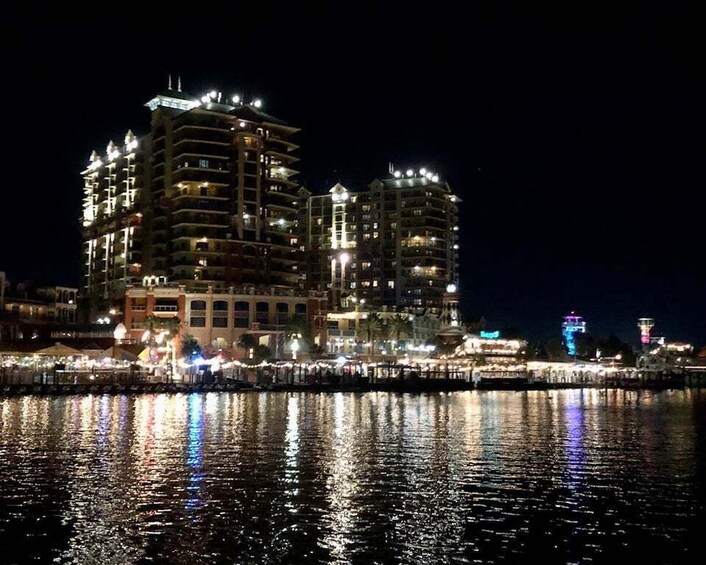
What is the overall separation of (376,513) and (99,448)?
2055 cm

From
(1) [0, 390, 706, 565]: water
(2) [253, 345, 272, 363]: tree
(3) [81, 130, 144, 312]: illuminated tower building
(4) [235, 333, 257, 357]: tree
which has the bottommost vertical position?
(1) [0, 390, 706, 565]: water

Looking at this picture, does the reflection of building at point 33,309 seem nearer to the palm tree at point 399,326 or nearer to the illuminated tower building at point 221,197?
the illuminated tower building at point 221,197

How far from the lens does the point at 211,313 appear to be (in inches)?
5172

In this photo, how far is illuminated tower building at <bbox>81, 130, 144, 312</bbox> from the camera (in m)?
151

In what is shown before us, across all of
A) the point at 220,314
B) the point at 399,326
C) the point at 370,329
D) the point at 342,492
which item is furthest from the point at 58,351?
the point at 399,326

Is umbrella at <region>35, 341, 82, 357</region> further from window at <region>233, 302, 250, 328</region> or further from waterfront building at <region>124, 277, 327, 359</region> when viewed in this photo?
window at <region>233, 302, 250, 328</region>

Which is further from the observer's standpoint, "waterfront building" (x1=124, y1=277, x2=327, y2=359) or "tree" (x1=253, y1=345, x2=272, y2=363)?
"waterfront building" (x1=124, y1=277, x2=327, y2=359)

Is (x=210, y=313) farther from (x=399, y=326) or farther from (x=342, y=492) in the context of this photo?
(x=342, y=492)

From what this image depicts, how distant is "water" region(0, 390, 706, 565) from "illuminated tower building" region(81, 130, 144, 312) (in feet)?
312

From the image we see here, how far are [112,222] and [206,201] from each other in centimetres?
2979

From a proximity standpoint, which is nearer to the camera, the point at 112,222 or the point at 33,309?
the point at 33,309

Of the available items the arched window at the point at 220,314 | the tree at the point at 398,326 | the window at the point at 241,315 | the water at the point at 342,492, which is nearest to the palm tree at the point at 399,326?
the tree at the point at 398,326

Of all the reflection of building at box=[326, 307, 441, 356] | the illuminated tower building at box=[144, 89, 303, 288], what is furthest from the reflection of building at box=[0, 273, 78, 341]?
the reflection of building at box=[326, 307, 441, 356]

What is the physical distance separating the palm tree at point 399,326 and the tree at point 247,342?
1484 inches
